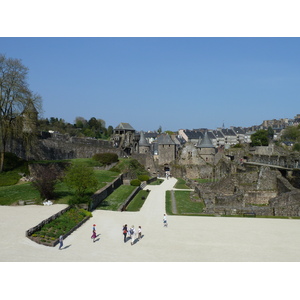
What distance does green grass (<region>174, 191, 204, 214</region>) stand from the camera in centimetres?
3081

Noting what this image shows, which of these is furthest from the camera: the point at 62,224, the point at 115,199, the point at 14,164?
the point at 14,164

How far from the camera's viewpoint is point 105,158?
2094 inches

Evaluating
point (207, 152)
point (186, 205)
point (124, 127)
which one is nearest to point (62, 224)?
point (186, 205)

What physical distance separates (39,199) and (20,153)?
60.1 feet

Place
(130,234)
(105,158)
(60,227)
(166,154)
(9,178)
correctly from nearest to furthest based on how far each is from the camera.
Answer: (130,234), (60,227), (9,178), (105,158), (166,154)

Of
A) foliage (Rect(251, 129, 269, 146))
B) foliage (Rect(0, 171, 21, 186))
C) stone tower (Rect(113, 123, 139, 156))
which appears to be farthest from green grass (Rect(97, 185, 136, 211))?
foliage (Rect(251, 129, 269, 146))

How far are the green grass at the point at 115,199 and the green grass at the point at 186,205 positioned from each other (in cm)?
521

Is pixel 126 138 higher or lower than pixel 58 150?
higher

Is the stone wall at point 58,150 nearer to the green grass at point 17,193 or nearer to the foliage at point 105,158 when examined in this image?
the foliage at point 105,158

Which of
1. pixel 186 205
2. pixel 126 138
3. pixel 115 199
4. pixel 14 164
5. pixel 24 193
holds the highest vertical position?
pixel 126 138

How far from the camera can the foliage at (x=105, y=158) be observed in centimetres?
5295

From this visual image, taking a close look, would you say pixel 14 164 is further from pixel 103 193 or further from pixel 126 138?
pixel 126 138

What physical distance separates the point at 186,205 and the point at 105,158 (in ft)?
73.3

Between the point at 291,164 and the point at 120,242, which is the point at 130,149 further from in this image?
the point at 120,242
